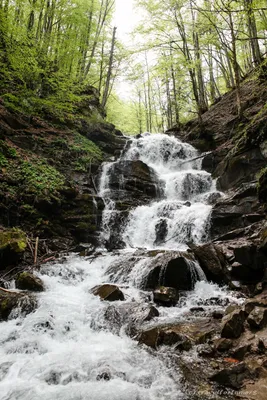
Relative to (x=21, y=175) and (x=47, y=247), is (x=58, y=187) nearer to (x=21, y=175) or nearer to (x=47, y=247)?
(x=21, y=175)

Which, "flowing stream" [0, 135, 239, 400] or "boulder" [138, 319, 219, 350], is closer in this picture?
"flowing stream" [0, 135, 239, 400]

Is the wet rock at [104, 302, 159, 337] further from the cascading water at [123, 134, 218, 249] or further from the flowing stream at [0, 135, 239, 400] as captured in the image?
the cascading water at [123, 134, 218, 249]

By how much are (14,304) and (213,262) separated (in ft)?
15.3

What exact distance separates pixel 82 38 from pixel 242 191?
661 inches

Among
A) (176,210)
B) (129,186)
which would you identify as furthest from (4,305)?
(129,186)

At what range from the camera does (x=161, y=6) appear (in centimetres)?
1478

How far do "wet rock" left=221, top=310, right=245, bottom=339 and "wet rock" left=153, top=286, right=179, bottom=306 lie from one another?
176 cm

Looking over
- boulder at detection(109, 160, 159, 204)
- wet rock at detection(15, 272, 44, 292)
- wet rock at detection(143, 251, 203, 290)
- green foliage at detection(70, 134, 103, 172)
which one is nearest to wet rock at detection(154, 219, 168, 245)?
boulder at detection(109, 160, 159, 204)

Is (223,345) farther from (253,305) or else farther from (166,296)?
(166,296)

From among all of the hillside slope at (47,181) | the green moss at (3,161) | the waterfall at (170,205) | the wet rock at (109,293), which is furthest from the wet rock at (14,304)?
the green moss at (3,161)

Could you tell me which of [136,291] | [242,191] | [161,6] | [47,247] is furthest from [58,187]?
[161,6]

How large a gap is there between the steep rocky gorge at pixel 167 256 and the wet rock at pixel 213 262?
26 millimetres

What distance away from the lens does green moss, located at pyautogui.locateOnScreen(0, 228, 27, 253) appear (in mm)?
7227

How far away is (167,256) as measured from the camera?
7.22 meters
